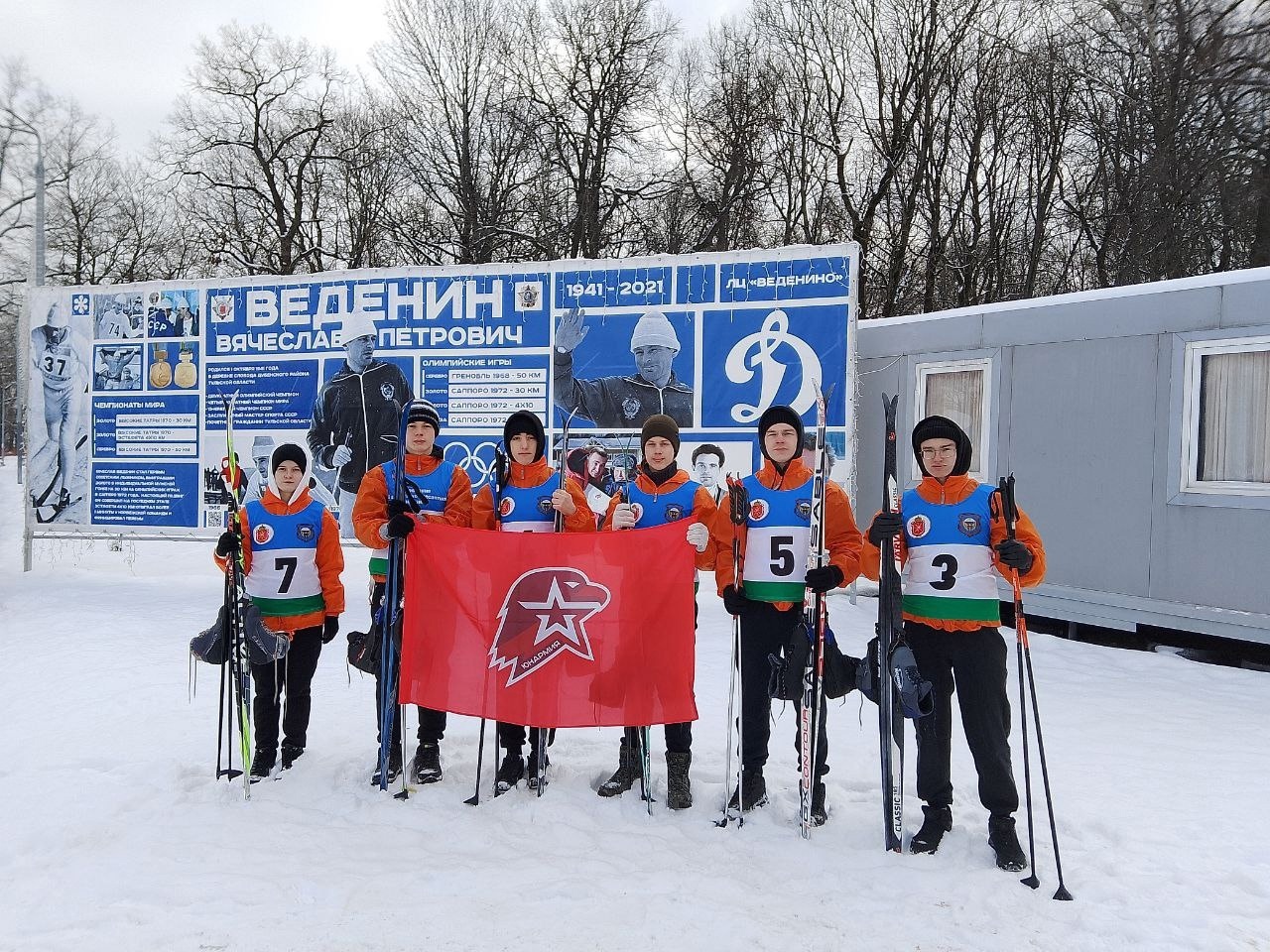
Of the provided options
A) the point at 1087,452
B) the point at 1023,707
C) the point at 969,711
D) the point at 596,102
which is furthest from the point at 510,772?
the point at 596,102

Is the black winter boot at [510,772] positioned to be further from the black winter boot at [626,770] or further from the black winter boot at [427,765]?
the black winter boot at [626,770]

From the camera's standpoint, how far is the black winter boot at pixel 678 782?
420cm

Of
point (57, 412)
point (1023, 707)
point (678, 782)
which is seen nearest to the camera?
point (1023, 707)

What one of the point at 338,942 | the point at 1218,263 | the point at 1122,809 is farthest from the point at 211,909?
the point at 1218,263

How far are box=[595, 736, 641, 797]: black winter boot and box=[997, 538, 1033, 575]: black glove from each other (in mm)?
2095

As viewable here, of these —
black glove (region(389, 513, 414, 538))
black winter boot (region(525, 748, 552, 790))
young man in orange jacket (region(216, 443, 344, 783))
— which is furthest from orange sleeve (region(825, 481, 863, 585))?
young man in orange jacket (region(216, 443, 344, 783))

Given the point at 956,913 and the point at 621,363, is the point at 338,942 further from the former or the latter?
the point at 621,363

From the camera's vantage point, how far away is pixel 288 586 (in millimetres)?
4562

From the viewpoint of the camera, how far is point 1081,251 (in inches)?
848

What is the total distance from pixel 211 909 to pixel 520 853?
48.3 inches

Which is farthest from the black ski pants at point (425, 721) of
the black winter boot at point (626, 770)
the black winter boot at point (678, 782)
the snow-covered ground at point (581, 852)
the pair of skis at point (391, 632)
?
the black winter boot at point (678, 782)

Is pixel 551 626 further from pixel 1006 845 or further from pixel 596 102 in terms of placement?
pixel 596 102

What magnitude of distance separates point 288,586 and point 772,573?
102 inches

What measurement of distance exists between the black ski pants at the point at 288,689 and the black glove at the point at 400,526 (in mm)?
850
